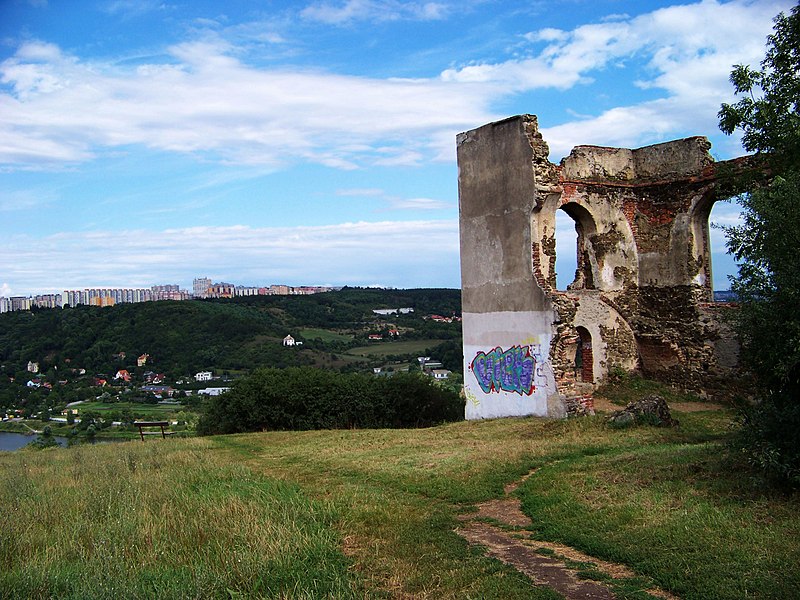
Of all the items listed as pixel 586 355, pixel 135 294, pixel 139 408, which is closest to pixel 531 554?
pixel 586 355

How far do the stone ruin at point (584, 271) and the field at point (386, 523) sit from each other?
5192 millimetres

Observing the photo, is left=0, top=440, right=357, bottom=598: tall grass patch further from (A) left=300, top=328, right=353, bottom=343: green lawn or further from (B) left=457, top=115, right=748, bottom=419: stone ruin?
(A) left=300, top=328, right=353, bottom=343: green lawn

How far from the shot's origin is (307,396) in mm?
21000

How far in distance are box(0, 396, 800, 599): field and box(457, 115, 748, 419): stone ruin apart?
519cm

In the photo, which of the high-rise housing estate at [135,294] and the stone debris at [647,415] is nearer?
A: the stone debris at [647,415]

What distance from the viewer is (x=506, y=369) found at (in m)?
17.4

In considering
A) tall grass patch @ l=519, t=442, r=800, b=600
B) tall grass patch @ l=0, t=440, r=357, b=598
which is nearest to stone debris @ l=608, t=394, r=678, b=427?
tall grass patch @ l=519, t=442, r=800, b=600

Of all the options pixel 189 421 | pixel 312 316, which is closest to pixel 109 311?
pixel 312 316

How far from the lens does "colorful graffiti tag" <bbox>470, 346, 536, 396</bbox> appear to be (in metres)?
16.8

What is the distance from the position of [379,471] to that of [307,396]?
10.6 meters

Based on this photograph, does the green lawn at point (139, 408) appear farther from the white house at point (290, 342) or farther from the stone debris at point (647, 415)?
the stone debris at point (647, 415)

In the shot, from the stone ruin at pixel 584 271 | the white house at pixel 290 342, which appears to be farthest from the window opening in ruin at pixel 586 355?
the white house at pixel 290 342

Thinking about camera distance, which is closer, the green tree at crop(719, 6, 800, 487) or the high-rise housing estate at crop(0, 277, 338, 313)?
the green tree at crop(719, 6, 800, 487)

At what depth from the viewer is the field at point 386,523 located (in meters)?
5.57
